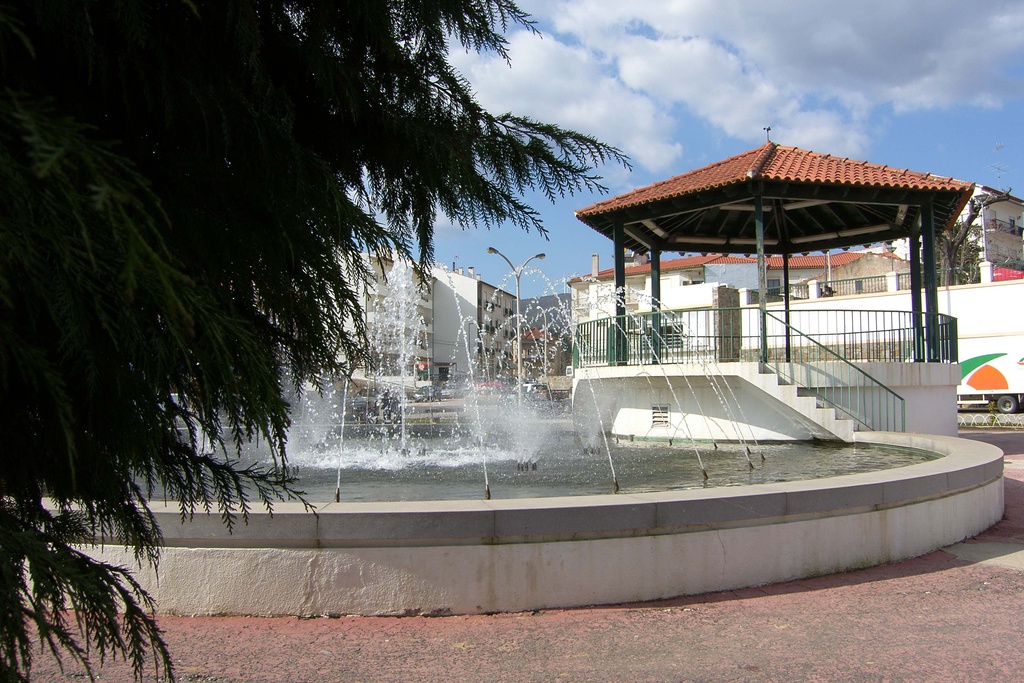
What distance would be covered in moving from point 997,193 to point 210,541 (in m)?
60.1

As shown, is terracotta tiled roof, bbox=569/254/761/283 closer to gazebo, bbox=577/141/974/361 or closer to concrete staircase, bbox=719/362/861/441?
gazebo, bbox=577/141/974/361

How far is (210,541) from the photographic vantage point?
15.3 ft

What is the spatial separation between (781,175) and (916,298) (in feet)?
12.3

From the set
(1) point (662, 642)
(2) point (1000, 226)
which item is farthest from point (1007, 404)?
(2) point (1000, 226)

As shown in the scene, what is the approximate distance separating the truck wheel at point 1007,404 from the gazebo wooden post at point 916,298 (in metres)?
19.5

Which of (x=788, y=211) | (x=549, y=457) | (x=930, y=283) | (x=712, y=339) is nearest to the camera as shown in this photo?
(x=549, y=457)

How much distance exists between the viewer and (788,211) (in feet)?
49.9

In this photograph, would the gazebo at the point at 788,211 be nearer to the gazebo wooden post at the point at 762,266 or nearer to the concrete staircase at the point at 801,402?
the gazebo wooden post at the point at 762,266

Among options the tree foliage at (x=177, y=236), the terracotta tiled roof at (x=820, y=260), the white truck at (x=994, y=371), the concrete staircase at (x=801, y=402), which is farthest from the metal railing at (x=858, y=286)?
the tree foliage at (x=177, y=236)

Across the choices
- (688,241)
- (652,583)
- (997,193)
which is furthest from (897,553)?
(997,193)

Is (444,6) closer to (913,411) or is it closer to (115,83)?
(115,83)

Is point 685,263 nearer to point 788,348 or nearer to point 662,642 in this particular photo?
point 788,348

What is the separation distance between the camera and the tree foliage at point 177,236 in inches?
63.7

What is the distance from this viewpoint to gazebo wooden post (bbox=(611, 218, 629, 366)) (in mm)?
12914
